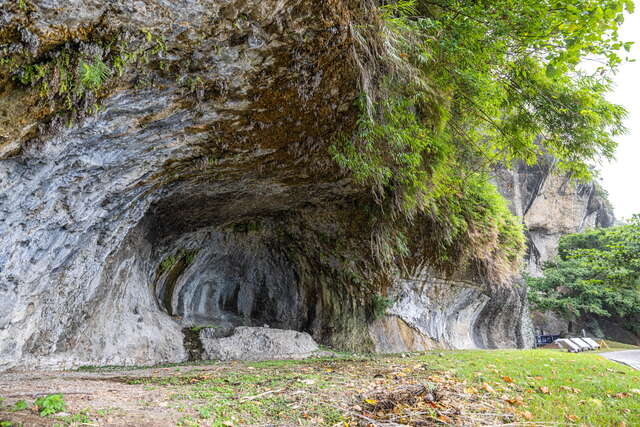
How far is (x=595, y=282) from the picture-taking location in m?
20.7

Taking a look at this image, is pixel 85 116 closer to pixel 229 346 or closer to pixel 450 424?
pixel 450 424

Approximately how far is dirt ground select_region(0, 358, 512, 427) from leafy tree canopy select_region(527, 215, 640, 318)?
18775 mm

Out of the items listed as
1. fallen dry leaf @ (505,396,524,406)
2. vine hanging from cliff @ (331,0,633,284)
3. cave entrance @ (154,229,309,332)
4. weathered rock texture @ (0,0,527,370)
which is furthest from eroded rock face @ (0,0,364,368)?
fallen dry leaf @ (505,396,524,406)

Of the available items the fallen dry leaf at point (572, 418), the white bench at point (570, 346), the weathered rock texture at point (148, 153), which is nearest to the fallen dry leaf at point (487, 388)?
the fallen dry leaf at point (572, 418)

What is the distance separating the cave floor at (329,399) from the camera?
3.00 m

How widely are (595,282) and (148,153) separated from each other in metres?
24.3

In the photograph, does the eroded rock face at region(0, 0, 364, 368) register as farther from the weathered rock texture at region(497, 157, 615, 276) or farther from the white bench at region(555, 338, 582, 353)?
the weathered rock texture at region(497, 157, 615, 276)

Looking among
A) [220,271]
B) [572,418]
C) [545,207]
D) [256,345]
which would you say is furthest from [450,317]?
[545,207]

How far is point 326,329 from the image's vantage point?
38.7 ft

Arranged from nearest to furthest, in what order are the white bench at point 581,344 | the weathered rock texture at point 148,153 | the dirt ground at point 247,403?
the dirt ground at point 247,403
the weathered rock texture at point 148,153
the white bench at point 581,344

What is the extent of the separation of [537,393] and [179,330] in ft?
26.3

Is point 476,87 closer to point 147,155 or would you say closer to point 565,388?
point 565,388

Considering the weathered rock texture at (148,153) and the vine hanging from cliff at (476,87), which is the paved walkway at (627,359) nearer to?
the vine hanging from cliff at (476,87)

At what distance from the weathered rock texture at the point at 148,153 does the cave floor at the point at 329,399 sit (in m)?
1.63
